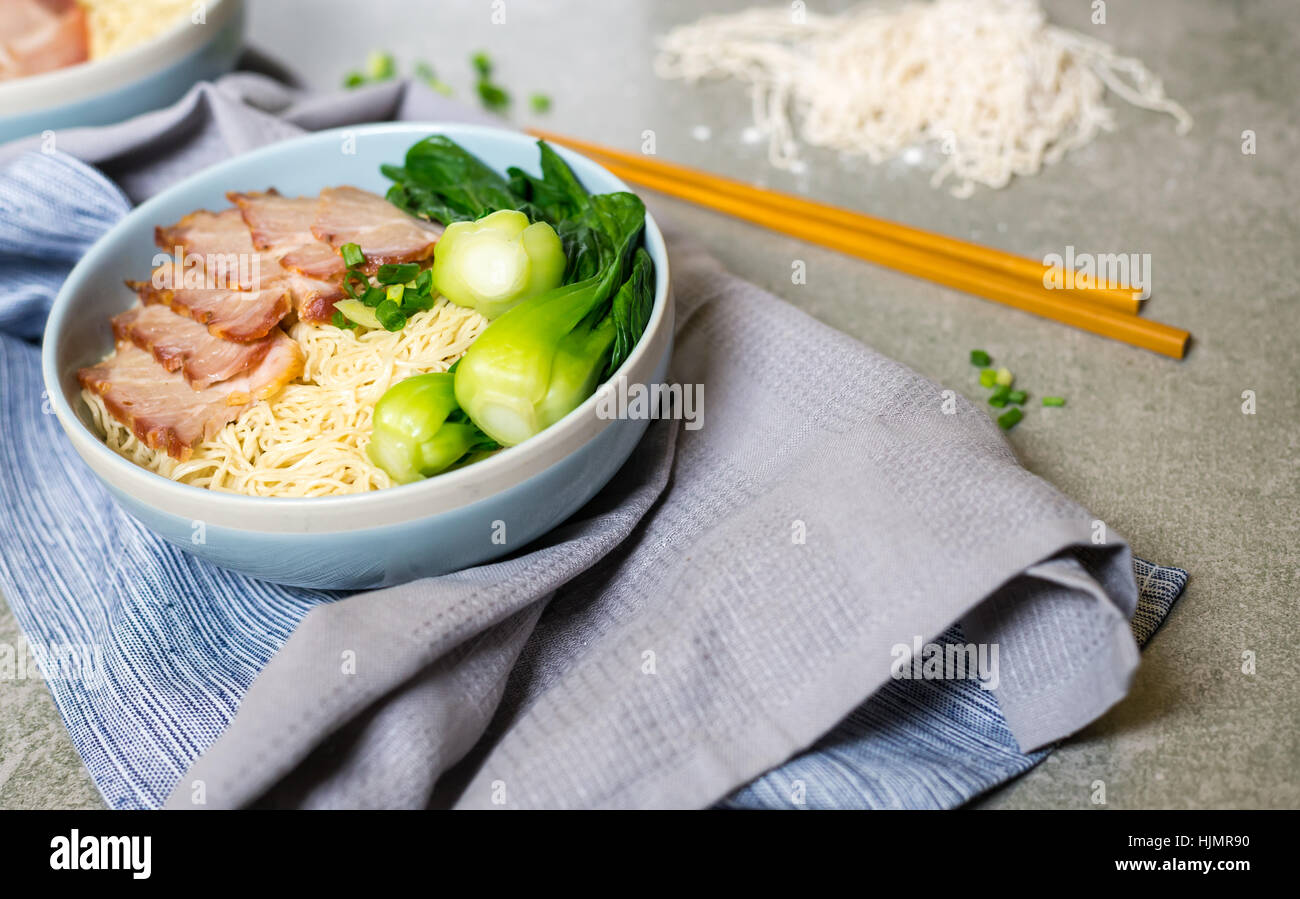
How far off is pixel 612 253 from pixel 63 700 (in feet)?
3.08

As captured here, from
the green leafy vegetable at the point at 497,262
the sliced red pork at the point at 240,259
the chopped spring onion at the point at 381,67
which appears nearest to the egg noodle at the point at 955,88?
the chopped spring onion at the point at 381,67

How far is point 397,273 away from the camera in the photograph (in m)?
1.58

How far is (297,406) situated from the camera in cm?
150

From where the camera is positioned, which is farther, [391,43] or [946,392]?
[391,43]

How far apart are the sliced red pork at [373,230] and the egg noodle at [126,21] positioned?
950 mm

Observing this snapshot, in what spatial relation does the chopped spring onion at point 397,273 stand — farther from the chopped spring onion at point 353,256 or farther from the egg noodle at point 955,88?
the egg noodle at point 955,88

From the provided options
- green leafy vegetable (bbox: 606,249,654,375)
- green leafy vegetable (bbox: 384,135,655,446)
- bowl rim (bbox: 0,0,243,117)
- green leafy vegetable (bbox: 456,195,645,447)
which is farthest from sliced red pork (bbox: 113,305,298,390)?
bowl rim (bbox: 0,0,243,117)

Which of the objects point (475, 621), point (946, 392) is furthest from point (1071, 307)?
point (475, 621)

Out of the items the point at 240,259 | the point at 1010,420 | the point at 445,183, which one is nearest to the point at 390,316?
the point at 240,259

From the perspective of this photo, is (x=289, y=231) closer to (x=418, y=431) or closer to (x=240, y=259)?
(x=240, y=259)

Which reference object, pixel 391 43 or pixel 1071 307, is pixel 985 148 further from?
pixel 391 43

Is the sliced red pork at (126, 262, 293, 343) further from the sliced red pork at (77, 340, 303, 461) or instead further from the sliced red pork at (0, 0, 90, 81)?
the sliced red pork at (0, 0, 90, 81)

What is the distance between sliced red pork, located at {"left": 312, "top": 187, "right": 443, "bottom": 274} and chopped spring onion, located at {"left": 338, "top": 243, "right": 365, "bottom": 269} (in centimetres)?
1

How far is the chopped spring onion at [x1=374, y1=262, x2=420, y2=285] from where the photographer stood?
156 cm
